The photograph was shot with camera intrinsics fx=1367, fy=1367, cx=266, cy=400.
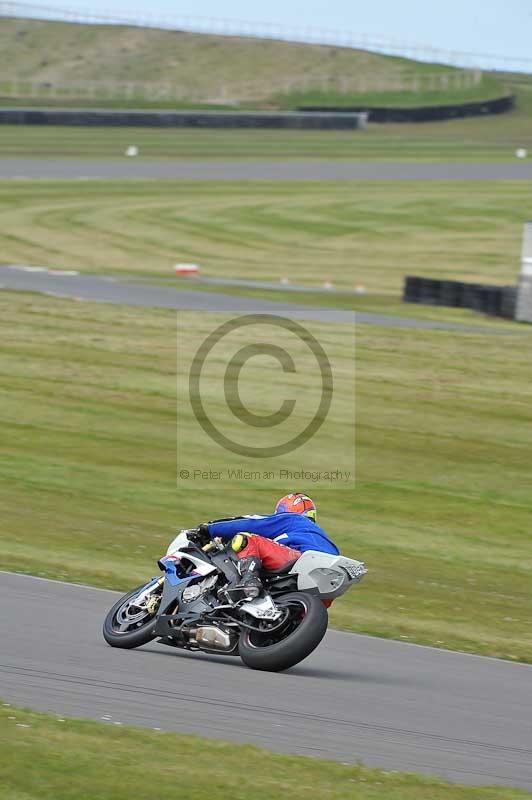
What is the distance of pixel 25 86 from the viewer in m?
77.8

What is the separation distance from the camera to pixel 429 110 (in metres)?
71.8

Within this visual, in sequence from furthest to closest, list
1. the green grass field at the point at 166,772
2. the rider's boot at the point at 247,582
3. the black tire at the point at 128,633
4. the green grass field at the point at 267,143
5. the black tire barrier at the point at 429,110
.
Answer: the black tire barrier at the point at 429,110
the green grass field at the point at 267,143
the black tire at the point at 128,633
the rider's boot at the point at 247,582
the green grass field at the point at 166,772

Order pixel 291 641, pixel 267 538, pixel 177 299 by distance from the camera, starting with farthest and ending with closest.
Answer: pixel 177 299 < pixel 267 538 < pixel 291 641

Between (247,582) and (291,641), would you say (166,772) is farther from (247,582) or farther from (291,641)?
(247,582)

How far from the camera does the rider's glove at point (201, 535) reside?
8.77 metres

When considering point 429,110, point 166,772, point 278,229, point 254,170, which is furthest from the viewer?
point 429,110

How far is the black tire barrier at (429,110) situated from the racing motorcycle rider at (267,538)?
63.8m

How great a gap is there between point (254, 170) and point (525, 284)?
2412cm

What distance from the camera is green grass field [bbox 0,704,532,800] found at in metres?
6.06

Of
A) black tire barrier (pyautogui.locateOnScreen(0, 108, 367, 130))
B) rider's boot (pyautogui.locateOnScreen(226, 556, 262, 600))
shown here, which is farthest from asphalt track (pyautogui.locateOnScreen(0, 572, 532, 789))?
black tire barrier (pyautogui.locateOnScreen(0, 108, 367, 130))

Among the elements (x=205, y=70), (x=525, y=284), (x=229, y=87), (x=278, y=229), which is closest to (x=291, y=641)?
(x=525, y=284)

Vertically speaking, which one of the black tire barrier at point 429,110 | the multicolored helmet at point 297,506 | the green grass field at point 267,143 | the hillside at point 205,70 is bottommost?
the green grass field at point 267,143

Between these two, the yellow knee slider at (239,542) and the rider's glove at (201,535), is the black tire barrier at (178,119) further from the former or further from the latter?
the yellow knee slider at (239,542)

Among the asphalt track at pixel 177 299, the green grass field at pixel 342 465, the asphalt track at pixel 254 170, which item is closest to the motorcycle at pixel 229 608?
the green grass field at pixel 342 465
